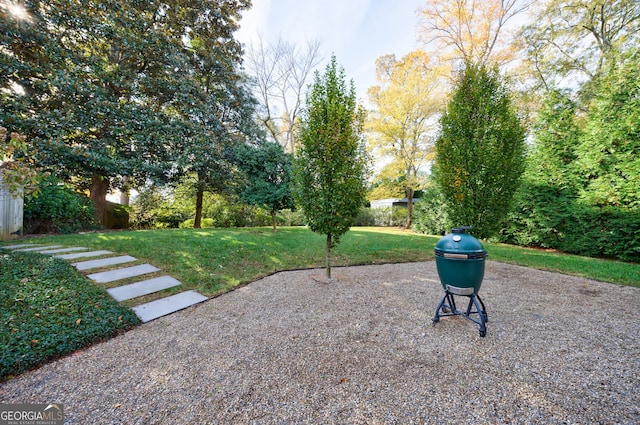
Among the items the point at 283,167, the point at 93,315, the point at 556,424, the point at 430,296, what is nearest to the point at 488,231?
the point at 430,296

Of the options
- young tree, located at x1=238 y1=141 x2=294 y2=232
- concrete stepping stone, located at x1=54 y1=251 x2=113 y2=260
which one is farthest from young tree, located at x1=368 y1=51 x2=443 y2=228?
concrete stepping stone, located at x1=54 y1=251 x2=113 y2=260

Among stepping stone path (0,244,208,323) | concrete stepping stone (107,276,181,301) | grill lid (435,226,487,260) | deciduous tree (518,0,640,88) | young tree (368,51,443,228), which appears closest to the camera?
grill lid (435,226,487,260)

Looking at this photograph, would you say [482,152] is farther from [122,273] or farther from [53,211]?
[53,211]

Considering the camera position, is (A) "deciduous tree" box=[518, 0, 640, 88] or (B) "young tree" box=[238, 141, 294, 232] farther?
(A) "deciduous tree" box=[518, 0, 640, 88]

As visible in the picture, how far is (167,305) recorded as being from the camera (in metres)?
3.35

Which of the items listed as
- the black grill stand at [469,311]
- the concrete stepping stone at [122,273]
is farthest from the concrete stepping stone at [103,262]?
the black grill stand at [469,311]

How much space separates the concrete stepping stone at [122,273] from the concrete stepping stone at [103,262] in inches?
11.2

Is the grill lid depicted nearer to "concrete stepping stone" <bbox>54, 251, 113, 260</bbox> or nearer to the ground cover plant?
the ground cover plant

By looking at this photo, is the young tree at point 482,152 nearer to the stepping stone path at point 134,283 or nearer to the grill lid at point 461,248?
the grill lid at point 461,248

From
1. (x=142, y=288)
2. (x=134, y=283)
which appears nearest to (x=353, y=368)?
(x=142, y=288)

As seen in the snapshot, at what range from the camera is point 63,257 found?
4.19 metres

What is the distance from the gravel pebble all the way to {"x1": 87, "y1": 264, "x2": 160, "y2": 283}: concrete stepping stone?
4.83ft

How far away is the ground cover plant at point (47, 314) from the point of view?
7.07ft

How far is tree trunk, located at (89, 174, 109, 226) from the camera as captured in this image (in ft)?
28.8
